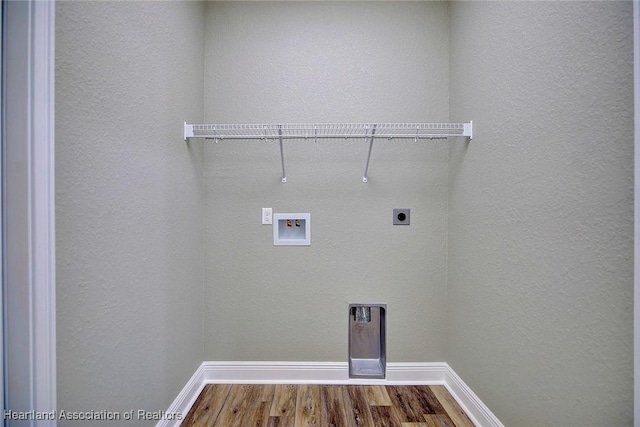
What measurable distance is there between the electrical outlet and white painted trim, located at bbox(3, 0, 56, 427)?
3.65 ft

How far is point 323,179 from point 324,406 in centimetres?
136

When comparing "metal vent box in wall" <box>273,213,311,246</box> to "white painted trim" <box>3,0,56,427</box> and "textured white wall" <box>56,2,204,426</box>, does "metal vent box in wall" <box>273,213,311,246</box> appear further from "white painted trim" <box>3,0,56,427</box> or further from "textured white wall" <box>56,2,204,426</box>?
"white painted trim" <box>3,0,56,427</box>

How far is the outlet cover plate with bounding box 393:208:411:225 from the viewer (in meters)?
1.79

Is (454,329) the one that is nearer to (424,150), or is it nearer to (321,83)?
(424,150)

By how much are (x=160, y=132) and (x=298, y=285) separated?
1181 mm

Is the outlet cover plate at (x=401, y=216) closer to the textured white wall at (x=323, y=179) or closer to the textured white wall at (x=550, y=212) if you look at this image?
the textured white wall at (x=323, y=179)

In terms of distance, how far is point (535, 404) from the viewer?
3.51 feet

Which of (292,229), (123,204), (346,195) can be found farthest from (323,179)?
(123,204)

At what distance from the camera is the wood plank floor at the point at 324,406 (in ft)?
4.78

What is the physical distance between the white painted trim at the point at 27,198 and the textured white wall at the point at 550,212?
5.25 feet

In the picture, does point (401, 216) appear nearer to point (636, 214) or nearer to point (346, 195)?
point (346, 195)

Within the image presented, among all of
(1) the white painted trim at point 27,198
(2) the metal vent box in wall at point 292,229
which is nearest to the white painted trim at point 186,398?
(1) the white painted trim at point 27,198

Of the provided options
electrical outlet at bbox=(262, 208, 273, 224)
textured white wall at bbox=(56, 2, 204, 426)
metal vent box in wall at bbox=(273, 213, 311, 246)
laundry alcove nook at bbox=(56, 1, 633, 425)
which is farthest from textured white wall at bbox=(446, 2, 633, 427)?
textured white wall at bbox=(56, 2, 204, 426)

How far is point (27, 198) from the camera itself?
705 millimetres
